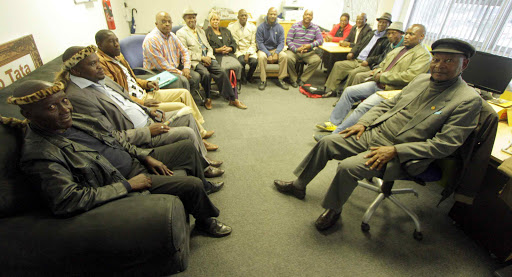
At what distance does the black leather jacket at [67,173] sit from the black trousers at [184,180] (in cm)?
22

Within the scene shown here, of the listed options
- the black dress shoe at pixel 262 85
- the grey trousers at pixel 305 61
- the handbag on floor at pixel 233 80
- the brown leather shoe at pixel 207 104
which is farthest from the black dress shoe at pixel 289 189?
the grey trousers at pixel 305 61

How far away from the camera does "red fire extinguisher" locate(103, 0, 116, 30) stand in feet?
11.3

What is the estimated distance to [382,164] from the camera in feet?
5.18

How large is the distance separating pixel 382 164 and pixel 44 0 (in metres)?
3.13

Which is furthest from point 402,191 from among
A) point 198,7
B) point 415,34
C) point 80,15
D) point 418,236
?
point 198,7

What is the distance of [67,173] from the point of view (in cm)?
108

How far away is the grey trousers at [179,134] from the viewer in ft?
6.12

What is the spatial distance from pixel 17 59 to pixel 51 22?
709mm

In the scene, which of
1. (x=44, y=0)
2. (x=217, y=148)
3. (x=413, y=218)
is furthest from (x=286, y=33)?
(x=413, y=218)

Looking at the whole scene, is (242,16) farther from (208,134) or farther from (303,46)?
(208,134)

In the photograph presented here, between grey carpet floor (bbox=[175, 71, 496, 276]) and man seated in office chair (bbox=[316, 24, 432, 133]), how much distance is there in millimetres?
838

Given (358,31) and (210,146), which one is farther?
(358,31)

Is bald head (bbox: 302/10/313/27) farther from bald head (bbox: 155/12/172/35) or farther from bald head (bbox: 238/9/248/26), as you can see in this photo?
bald head (bbox: 155/12/172/35)

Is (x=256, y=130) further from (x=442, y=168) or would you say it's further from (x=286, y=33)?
(x=286, y=33)
